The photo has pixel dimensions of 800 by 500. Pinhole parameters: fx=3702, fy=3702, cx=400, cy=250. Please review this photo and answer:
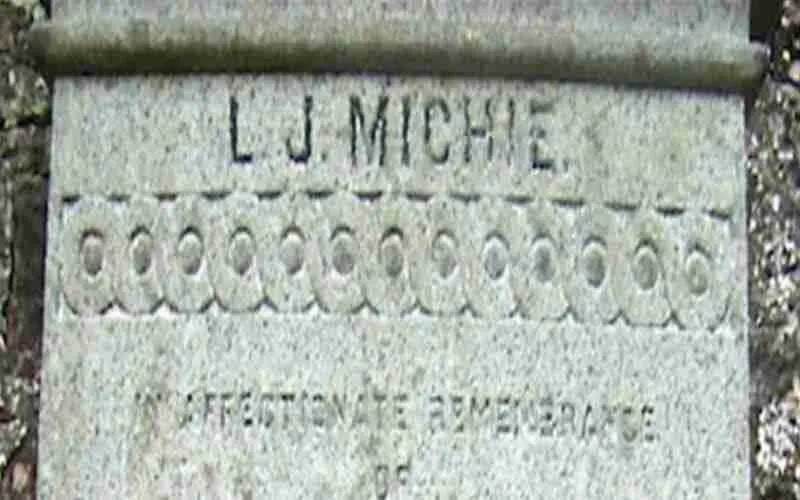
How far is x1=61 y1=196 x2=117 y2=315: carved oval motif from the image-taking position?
3.90 metres

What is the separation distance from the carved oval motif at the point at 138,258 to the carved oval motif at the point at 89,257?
11 millimetres

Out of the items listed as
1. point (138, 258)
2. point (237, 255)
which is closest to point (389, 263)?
point (237, 255)

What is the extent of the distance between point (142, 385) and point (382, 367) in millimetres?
255

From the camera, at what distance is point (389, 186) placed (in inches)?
151

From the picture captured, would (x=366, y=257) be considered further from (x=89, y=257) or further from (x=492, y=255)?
(x=89, y=257)

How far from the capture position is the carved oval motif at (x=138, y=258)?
3871 millimetres

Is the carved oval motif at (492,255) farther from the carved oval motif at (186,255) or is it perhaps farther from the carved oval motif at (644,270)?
the carved oval motif at (186,255)

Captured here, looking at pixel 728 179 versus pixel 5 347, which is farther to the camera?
pixel 5 347

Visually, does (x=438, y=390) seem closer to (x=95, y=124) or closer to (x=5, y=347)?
(x=95, y=124)

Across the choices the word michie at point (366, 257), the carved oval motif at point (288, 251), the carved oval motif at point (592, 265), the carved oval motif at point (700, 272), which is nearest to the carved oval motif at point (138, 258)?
the word michie at point (366, 257)

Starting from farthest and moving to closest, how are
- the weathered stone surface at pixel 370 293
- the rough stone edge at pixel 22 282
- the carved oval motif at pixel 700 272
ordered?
the rough stone edge at pixel 22 282
the carved oval motif at pixel 700 272
the weathered stone surface at pixel 370 293

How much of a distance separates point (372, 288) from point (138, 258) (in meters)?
0.25

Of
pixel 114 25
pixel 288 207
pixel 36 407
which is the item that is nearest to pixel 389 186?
pixel 288 207

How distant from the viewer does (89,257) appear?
154 inches
